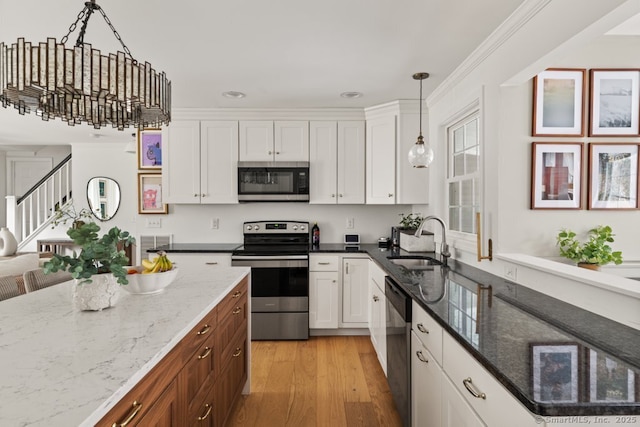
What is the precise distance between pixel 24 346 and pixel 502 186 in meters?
2.38

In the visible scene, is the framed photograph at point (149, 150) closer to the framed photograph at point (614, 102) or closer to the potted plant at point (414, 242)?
the potted plant at point (414, 242)

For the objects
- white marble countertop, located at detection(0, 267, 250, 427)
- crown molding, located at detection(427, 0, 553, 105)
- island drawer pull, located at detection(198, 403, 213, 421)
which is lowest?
island drawer pull, located at detection(198, 403, 213, 421)

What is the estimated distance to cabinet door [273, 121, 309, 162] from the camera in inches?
147

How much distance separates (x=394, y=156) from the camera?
141 inches

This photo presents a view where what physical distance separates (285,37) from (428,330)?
1899 millimetres

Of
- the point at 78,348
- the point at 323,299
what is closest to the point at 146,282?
the point at 78,348

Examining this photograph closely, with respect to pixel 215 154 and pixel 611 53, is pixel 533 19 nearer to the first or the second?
pixel 611 53

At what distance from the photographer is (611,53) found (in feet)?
6.88

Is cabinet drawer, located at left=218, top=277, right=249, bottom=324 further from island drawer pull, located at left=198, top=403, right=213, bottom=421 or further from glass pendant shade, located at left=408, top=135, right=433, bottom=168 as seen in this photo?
glass pendant shade, located at left=408, top=135, right=433, bottom=168

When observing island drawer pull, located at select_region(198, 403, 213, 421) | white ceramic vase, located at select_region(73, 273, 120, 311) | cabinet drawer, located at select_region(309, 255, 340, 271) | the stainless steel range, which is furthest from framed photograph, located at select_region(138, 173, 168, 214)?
island drawer pull, located at select_region(198, 403, 213, 421)

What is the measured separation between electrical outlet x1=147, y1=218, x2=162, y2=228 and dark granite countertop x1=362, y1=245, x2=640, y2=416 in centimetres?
343

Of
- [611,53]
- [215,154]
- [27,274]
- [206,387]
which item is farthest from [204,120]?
[611,53]

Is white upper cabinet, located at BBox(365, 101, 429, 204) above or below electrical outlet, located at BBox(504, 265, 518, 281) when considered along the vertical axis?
above

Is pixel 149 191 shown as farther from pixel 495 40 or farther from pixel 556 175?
pixel 556 175
